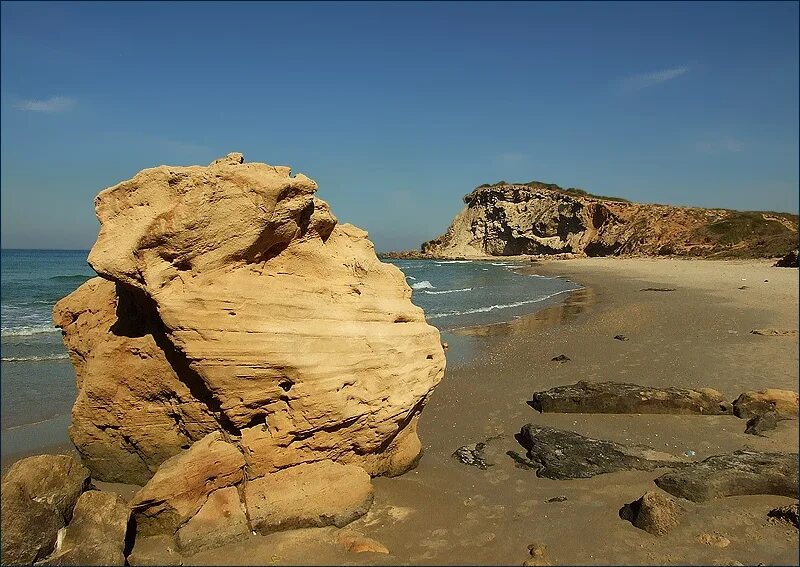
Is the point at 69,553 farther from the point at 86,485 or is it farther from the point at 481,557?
the point at 481,557

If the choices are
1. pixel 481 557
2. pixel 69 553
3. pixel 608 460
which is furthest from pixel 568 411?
pixel 69 553

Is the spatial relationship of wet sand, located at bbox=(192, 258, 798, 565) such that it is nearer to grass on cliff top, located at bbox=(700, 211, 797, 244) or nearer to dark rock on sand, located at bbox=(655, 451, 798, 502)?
dark rock on sand, located at bbox=(655, 451, 798, 502)

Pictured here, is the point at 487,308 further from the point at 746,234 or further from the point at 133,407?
the point at 746,234

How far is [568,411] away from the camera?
9.25 m

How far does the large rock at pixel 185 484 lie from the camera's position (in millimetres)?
5516

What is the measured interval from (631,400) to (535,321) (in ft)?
39.8

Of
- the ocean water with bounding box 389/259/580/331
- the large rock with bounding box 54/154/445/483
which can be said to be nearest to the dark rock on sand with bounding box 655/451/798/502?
the large rock with bounding box 54/154/445/483

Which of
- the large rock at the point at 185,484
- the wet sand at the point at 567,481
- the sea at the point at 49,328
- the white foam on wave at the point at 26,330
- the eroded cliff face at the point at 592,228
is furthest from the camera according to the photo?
the eroded cliff face at the point at 592,228

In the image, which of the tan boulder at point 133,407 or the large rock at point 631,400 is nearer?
the tan boulder at point 133,407

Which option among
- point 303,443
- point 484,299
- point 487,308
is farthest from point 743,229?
point 303,443

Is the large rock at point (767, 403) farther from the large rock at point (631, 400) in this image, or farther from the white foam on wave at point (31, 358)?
the white foam on wave at point (31, 358)

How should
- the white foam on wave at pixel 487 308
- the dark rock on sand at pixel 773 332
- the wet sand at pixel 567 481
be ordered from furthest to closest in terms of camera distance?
the white foam on wave at pixel 487 308
the dark rock on sand at pixel 773 332
the wet sand at pixel 567 481

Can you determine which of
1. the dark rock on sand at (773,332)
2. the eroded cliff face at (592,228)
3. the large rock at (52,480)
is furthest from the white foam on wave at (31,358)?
the eroded cliff face at (592,228)

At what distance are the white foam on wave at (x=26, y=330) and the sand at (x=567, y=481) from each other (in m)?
13.9
